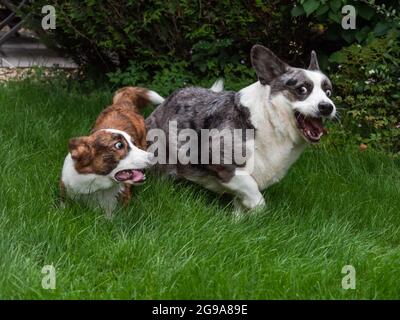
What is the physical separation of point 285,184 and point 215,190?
58 cm

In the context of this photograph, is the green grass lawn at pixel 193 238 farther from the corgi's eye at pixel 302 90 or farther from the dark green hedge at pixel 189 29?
the dark green hedge at pixel 189 29

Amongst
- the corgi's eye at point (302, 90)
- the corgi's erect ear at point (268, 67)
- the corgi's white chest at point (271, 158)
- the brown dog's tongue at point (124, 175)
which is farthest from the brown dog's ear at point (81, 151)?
the corgi's eye at point (302, 90)

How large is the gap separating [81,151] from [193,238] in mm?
776

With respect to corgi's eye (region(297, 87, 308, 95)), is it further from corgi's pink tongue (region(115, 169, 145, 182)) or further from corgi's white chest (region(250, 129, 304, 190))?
corgi's pink tongue (region(115, 169, 145, 182))

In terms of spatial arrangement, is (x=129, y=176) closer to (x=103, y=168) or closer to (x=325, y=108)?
(x=103, y=168)

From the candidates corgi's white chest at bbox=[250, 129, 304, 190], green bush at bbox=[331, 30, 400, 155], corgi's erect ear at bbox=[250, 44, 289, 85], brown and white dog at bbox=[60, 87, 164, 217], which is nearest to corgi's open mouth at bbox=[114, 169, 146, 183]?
brown and white dog at bbox=[60, 87, 164, 217]

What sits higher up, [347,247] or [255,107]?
[255,107]

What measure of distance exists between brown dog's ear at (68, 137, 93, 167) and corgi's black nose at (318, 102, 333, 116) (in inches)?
49.6

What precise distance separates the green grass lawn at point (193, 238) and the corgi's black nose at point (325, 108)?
635mm

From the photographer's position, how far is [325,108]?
4.04 meters

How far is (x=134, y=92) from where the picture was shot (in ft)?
16.8


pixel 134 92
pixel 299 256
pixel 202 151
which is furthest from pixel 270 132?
A: pixel 134 92

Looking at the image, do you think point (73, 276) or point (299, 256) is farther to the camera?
point (299, 256)
